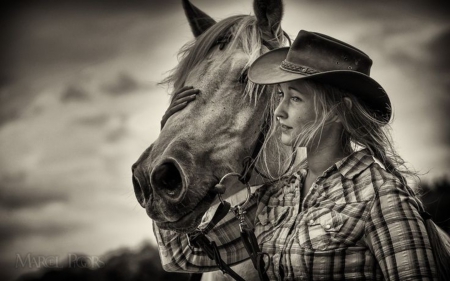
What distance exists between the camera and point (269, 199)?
225 centimetres

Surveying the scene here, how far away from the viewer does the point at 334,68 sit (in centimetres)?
196

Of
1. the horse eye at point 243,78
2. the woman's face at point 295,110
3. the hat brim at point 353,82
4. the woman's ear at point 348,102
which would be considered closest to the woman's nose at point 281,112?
the woman's face at point 295,110

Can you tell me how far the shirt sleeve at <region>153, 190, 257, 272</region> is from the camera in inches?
98.3

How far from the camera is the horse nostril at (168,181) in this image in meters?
2.05

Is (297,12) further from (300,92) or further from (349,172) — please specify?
(349,172)

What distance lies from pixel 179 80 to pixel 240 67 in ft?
1.35

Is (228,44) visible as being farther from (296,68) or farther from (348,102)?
(348,102)

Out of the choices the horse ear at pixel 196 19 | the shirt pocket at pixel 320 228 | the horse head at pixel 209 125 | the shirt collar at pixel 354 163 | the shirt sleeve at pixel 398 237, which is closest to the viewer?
the shirt sleeve at pixel 398 237

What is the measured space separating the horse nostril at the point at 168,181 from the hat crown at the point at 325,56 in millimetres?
707

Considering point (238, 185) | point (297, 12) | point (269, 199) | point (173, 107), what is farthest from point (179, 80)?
point (297, 12)

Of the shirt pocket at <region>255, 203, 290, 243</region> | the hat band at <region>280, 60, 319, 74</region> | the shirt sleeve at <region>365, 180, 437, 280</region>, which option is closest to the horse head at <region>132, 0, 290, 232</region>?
the shirt pocket at <region>255, 203, 290, 243</region>

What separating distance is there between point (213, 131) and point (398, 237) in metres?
1.04

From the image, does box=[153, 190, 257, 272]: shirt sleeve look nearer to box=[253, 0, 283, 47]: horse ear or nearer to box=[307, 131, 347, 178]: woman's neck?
box=[307, 131, 347, 178]: woman's neck

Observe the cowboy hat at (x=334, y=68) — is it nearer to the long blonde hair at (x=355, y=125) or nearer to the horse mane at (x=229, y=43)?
the long blonde hair at (x=355, y=125)
